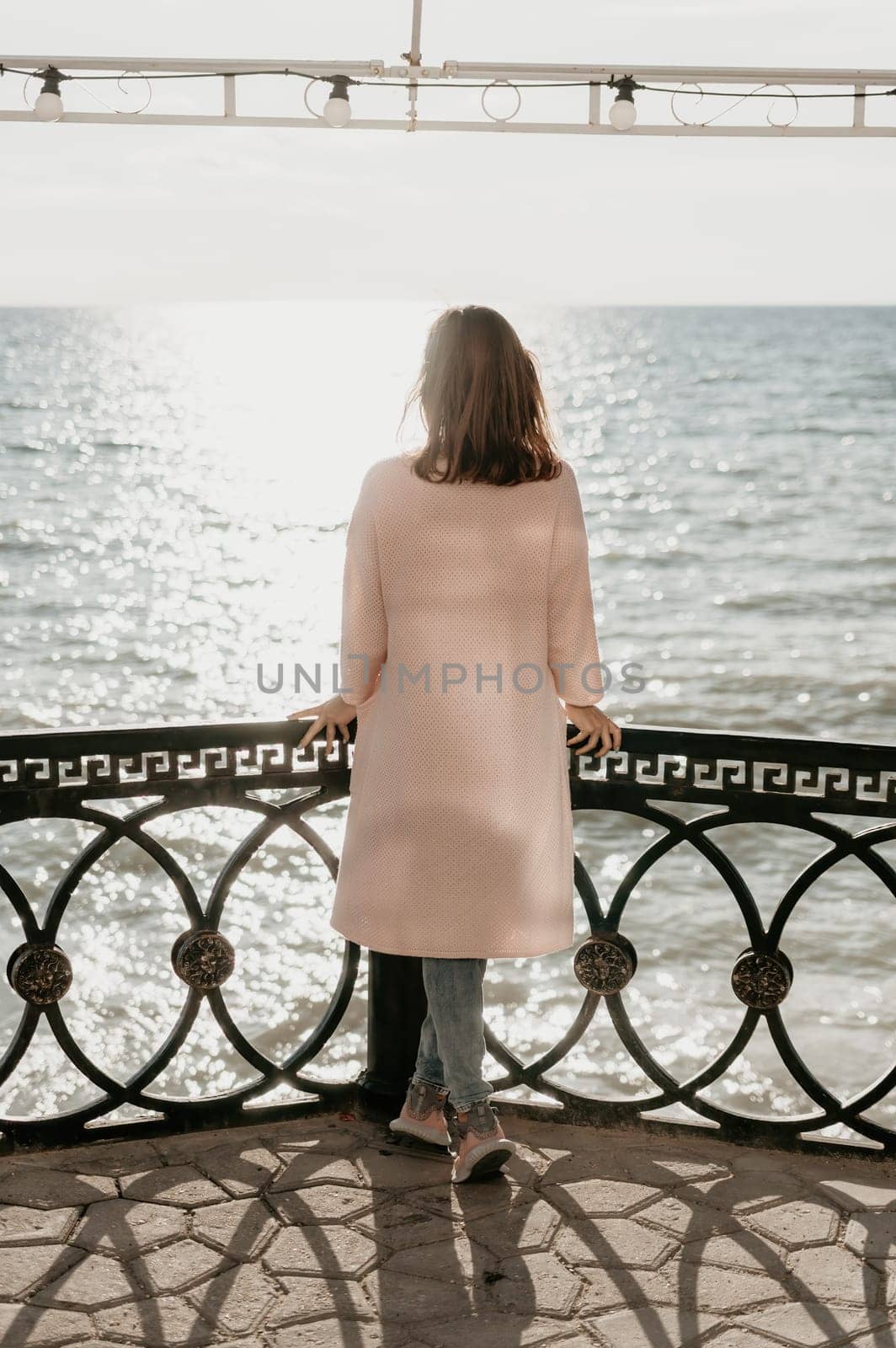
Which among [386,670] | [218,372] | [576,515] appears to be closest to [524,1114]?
[386,670]

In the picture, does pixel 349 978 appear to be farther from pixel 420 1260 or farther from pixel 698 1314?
pixel 698 1314

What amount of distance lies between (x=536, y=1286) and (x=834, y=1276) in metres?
0.56

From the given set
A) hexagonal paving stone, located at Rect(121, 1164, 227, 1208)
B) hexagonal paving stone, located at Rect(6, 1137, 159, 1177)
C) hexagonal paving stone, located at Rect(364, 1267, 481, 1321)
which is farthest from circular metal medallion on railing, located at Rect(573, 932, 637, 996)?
hexagonal paving stone, located at Rect(6, 1137, 159, 1177)

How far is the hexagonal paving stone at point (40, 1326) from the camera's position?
2.43m

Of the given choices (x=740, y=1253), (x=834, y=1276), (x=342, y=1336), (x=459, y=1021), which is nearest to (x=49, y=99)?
(x=459, y=1021)

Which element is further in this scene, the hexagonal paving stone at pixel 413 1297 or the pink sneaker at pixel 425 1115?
the pink sneaker at pixel 425 1115

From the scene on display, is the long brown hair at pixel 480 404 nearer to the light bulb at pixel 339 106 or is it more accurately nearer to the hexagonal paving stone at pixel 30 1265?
the hexagonal paving stone at pixel 30 1265

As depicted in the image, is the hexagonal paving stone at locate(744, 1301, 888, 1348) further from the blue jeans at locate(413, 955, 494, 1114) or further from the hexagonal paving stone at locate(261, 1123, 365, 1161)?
the hexagonal paving stone at locate(261, 1123, 365, 1161)

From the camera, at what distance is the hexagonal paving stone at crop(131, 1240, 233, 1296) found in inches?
102

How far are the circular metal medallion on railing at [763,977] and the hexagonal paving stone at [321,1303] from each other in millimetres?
1051

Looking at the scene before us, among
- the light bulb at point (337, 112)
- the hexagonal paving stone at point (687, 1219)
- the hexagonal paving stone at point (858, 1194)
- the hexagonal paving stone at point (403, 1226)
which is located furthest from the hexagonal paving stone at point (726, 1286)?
the light bulb at point (337, 112)

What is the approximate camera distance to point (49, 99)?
414cm

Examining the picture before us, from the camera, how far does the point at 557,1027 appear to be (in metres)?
7.75

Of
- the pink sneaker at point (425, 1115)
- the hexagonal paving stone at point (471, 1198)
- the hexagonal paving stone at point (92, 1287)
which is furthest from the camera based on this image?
the pink sneaker at point (425, 1115)
